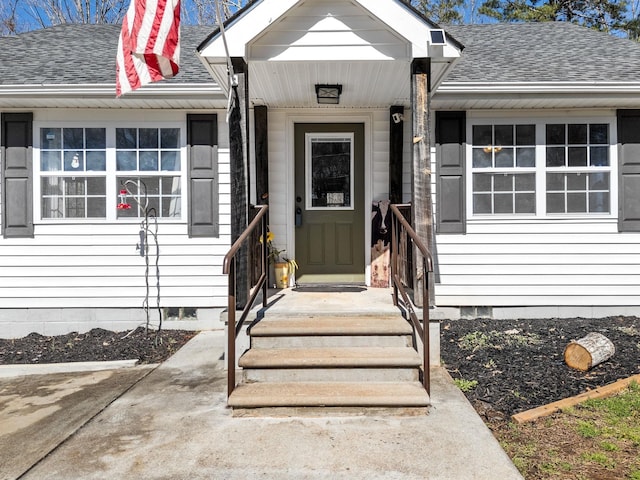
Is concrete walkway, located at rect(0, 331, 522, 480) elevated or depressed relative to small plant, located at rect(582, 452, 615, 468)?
elevated

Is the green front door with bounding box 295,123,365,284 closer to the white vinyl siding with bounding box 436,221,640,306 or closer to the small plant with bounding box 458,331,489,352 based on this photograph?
the white vinyl siding with bounding box 436,221,640,306

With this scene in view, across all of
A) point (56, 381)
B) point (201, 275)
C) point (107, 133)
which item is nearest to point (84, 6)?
point (107, 133)

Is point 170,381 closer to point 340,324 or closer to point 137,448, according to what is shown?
point 137,448

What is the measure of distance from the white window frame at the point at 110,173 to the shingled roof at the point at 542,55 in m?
3.29

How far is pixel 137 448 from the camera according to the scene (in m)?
2.60

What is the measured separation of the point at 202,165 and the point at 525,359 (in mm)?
4053

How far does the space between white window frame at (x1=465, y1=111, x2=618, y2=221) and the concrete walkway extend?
2924mm

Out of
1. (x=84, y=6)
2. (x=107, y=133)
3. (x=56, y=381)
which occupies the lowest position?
(x=56, y=381)

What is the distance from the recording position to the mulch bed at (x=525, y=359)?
3332 mm

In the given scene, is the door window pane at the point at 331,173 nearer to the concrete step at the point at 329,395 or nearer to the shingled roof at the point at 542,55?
the shingled roof at the point at 542,55

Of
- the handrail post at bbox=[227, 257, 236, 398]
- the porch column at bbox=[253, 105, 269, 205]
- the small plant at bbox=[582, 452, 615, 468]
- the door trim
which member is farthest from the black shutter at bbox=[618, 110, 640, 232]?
the handrail post at bbox=[227, 257, 236, 398]

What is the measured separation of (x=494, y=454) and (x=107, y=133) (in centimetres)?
518

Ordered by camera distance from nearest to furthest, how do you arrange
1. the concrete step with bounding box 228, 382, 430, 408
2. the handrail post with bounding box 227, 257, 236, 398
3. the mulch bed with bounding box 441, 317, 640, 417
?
the concrete step with bounding box 228, 382, 430, 408
the handrail post with bounding box 227, 257, 236, 398
the mulch bed with bounding box 441, 317, 640, 417

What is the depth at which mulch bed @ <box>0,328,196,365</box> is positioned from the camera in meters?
4.55
